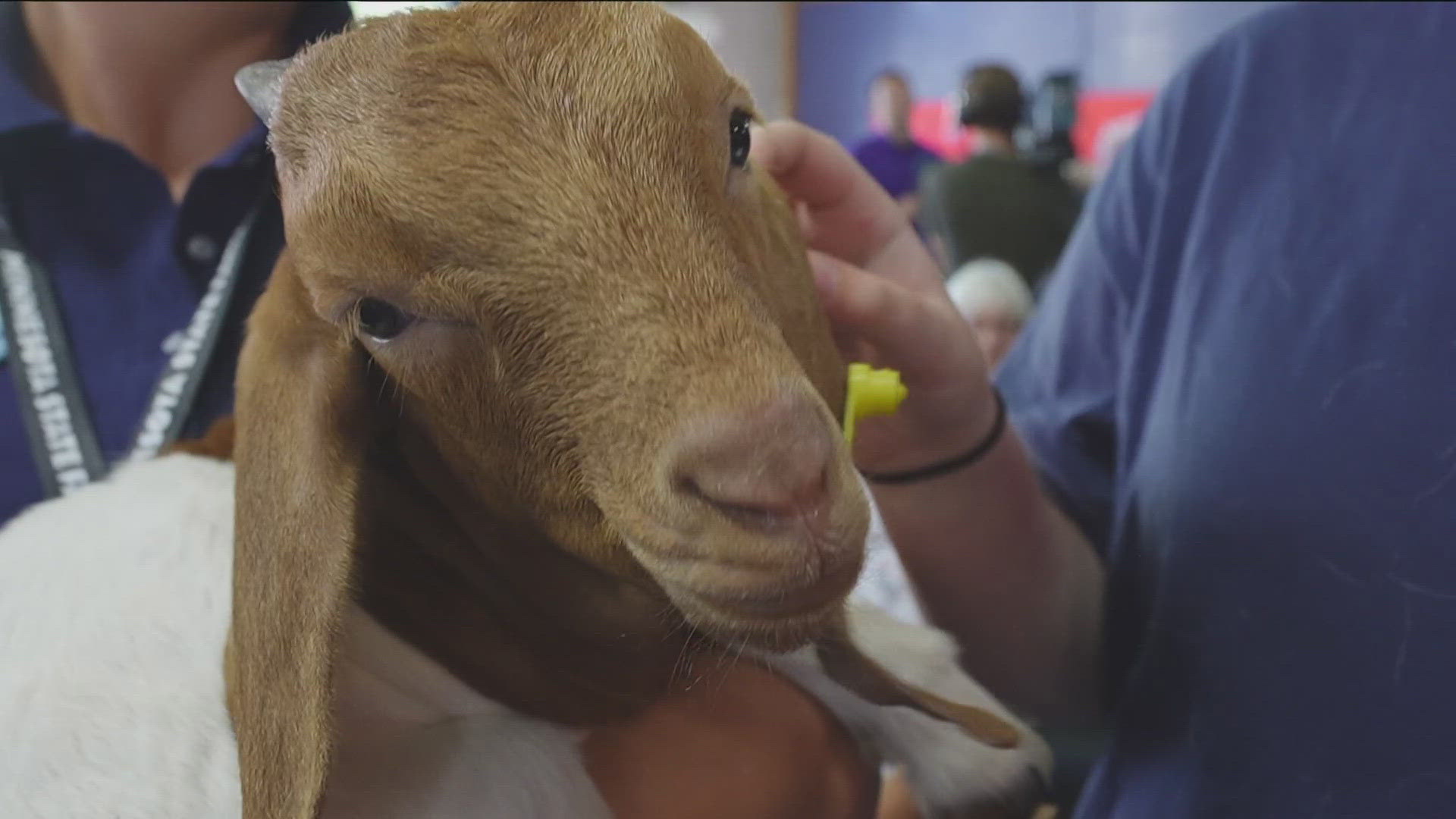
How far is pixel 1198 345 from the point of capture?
2.79 ft

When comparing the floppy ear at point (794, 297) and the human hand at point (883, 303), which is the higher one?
the floppy ear at point (794, 297)

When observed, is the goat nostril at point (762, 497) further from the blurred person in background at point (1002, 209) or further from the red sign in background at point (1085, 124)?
the blurred person in background at point (1002, 209)

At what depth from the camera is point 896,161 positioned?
133 inches

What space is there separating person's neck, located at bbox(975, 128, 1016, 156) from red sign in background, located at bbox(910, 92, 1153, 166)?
14cm

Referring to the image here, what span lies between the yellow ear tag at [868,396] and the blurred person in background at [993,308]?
1.42 metres

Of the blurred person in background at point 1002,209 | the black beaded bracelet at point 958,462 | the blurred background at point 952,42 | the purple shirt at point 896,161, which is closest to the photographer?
the black beaded bracelet at point 958,462

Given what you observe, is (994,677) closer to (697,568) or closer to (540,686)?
(540,686)

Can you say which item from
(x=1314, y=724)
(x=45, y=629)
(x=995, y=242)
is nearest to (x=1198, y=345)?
(x=1314, y=724)

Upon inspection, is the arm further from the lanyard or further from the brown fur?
the lanyard

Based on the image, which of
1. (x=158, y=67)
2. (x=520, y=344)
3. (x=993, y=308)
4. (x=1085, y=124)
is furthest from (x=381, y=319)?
(x=1085, y=124)

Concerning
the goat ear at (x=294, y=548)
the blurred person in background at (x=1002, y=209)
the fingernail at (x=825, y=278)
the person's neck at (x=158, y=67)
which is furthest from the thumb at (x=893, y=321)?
the blurred person in background at (x=1002, y=209)

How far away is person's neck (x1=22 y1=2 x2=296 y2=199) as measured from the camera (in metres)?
1.01

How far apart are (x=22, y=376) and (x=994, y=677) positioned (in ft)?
3.28

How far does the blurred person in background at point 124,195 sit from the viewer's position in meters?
1.00
